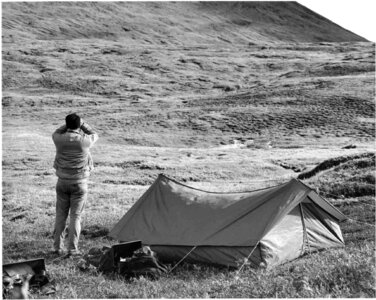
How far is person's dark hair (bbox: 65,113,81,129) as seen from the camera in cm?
1196

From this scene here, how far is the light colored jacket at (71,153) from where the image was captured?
39.4 ft

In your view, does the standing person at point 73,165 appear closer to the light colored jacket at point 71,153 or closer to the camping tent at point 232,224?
the light colored jacket at point 71,153

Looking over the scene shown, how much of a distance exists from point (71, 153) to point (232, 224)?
352cm

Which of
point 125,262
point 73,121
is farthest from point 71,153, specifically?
point 125,262

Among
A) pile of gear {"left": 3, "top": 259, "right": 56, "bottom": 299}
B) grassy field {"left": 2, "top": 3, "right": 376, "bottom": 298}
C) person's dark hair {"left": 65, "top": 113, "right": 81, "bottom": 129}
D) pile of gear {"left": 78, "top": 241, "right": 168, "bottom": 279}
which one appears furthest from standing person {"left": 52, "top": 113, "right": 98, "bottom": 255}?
pile of gear {"left": 3, "top": 259, "right": 56, "bottom": 299}

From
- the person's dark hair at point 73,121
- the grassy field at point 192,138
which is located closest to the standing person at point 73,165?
the person's dark hair at point 73,121

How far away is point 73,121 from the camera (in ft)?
39.3

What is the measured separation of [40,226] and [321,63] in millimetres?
127120

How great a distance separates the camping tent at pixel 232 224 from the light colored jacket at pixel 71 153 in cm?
206

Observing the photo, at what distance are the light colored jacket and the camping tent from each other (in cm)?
206

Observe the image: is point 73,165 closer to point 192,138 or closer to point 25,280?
point 25,280

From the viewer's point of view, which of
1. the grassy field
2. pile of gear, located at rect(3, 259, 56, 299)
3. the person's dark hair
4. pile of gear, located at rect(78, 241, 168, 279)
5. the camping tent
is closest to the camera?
pile of gear, located at rect(3, 259, 56, 299)

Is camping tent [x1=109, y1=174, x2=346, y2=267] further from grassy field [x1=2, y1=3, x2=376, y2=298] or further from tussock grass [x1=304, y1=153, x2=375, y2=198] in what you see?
tussock grass [x1=304, y1=153, x2=375, y2=198]

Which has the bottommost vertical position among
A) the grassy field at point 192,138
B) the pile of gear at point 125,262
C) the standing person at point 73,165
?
the grassy field at point 192,138
